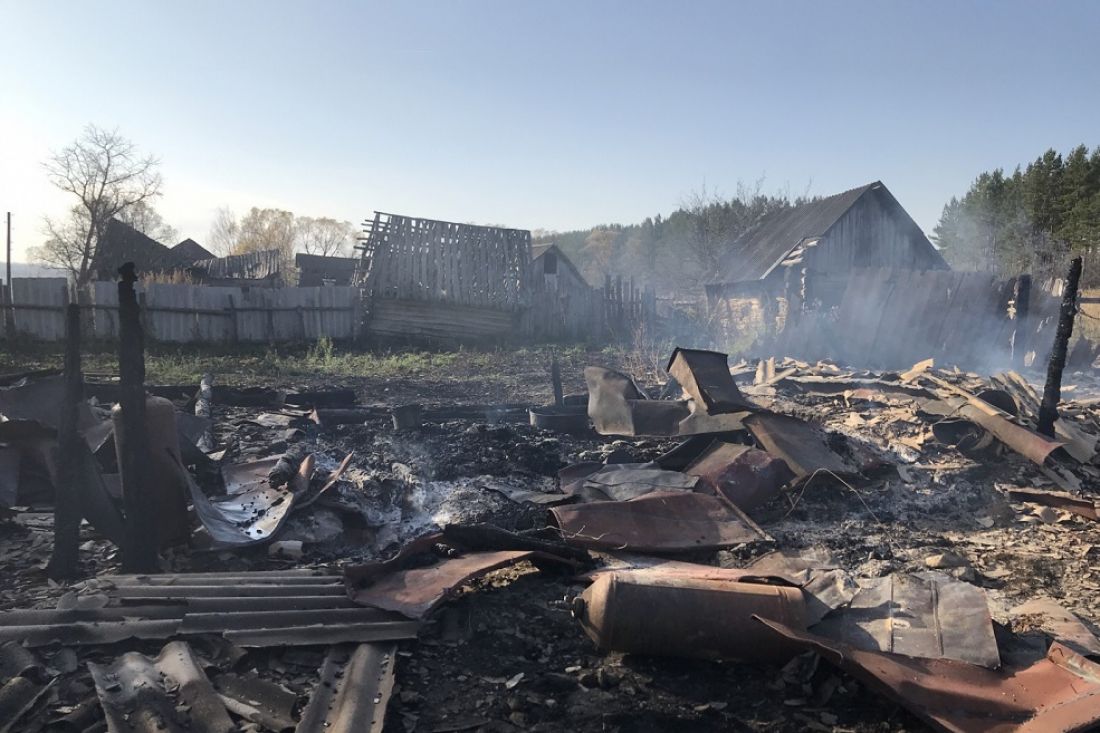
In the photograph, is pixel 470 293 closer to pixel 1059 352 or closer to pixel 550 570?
pixel 1059 352

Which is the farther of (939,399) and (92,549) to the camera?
(939,399)

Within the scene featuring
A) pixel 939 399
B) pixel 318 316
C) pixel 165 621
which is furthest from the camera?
pixel 318 316

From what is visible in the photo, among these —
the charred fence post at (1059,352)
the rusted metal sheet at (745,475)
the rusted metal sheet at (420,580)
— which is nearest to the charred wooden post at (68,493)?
the rusted metal sheet at (420,580)

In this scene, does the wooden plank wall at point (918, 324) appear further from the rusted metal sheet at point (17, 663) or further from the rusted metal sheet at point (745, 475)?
the rusted metal sheet at point (17, 663)

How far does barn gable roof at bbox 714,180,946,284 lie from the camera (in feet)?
66.3

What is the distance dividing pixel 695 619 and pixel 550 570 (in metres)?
1.36

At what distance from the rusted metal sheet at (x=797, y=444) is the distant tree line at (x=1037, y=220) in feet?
84.1

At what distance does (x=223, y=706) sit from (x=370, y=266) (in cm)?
1730

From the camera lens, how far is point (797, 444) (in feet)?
22.2

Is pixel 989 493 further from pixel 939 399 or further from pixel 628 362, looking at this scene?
pixel 628 362

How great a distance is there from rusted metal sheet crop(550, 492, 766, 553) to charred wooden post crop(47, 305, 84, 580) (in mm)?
3273

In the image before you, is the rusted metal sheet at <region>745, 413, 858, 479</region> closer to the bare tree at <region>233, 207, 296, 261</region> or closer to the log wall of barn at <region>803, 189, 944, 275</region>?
the log wall of barn at <region>803, 189, 944, 275</region>

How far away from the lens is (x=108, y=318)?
16656mm

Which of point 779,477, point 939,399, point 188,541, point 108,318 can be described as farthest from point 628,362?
point 108,318
